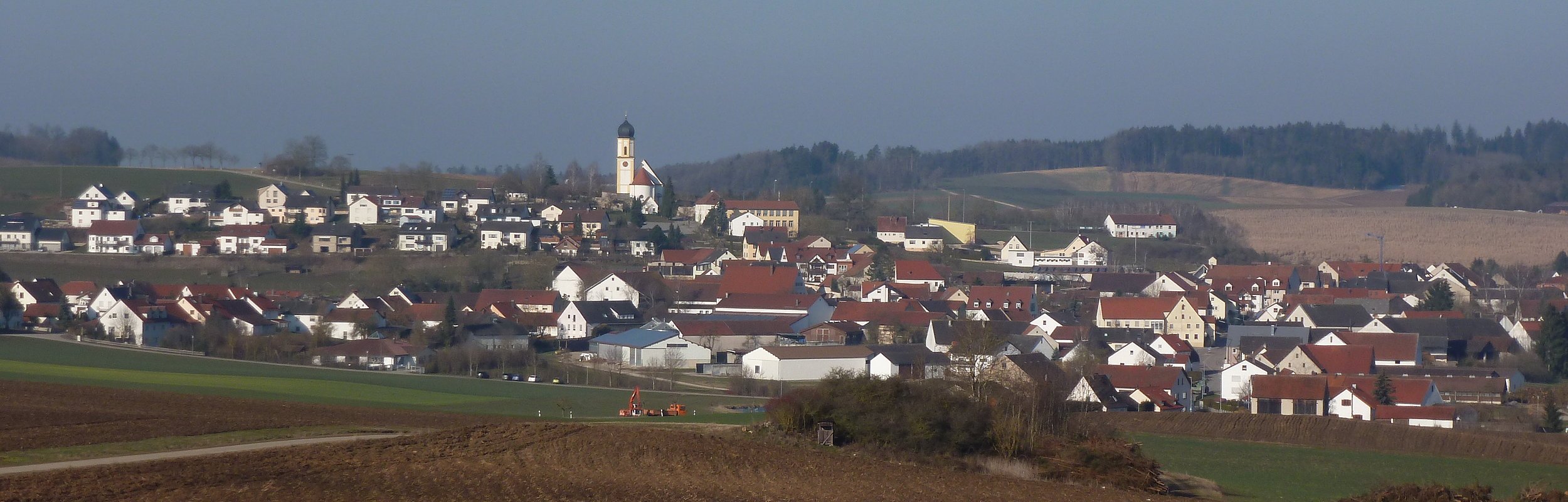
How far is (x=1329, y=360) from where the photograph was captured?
135 ft

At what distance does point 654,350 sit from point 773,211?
35266 mm

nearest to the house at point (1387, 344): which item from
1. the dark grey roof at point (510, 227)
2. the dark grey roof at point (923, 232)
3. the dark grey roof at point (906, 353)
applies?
the dark grey roof at point (906, 353)

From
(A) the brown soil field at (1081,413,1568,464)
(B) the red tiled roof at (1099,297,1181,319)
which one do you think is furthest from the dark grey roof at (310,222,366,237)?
(A) the brown soil field at (1081,413,1568,464)

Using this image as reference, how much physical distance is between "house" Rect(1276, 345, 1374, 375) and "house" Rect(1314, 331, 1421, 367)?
1165 millimetres

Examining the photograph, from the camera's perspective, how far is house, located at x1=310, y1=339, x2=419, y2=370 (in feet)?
134

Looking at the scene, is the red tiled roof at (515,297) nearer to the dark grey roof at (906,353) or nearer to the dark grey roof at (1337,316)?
the dark grey roof at (906,353)

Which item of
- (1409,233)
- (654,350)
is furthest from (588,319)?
(1409,233)

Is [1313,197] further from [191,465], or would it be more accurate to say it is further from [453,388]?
[191,465]

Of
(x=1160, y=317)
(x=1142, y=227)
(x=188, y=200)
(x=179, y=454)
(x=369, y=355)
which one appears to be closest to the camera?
(x=179, y=454)

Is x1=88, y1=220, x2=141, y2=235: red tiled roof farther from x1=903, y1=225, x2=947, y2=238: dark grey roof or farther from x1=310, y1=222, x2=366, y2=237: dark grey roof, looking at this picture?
x1=903, y1=225, x2=947, y2=238: dark grey roof

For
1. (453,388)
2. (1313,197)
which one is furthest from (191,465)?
(1313,197)

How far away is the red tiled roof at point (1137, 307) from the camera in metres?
51.5

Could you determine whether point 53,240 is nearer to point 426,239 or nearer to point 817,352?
point 426,239

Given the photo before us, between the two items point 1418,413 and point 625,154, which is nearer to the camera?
point 1418,413
